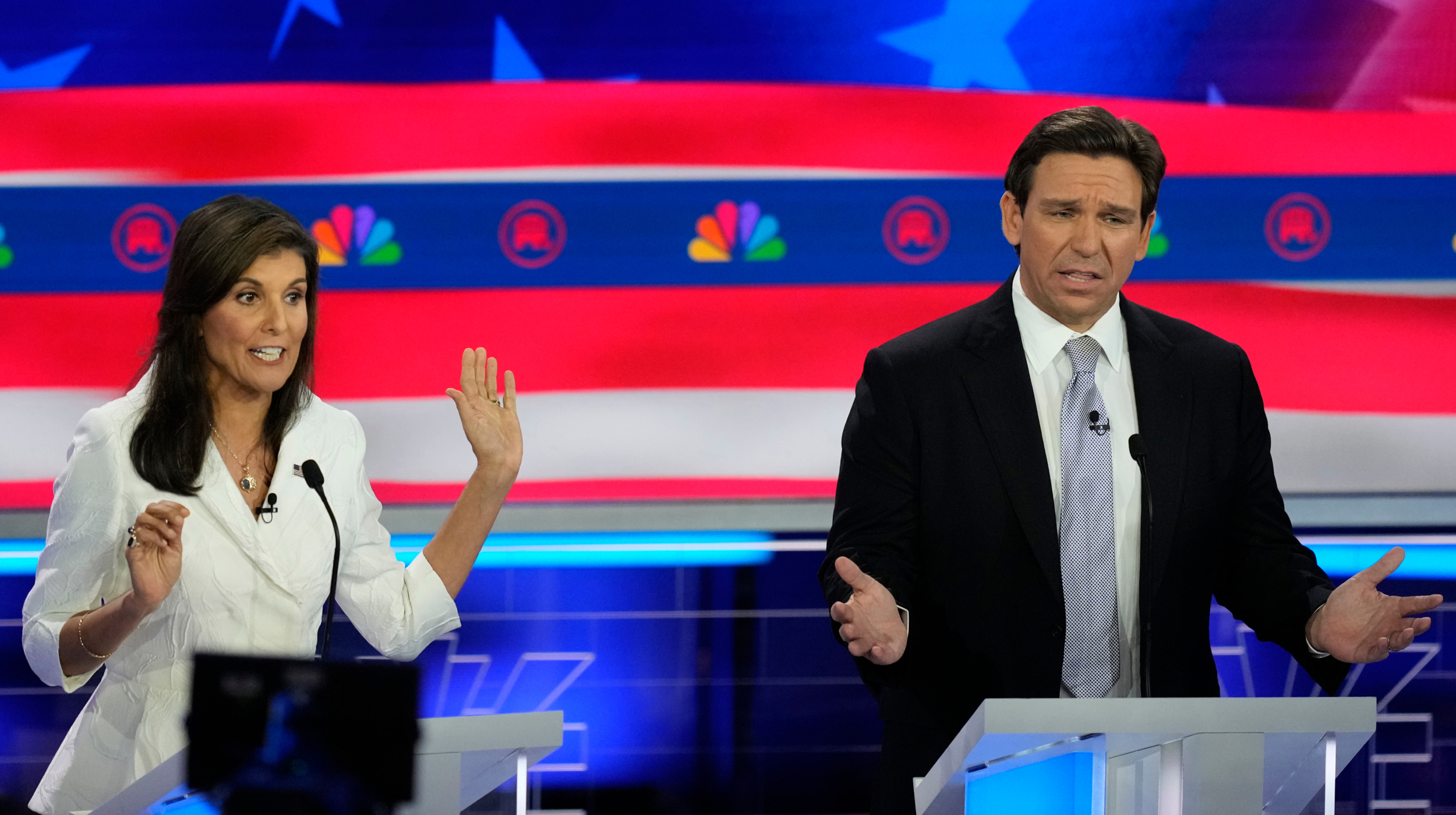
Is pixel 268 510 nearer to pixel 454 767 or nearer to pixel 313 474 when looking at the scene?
pixel 313 474

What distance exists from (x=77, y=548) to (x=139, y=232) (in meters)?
1.68

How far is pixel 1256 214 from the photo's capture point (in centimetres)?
350

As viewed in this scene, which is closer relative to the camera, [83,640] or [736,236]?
[83,640]

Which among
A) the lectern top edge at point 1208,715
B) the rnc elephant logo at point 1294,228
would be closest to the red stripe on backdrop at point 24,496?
the lectern top edge at point 1208,715

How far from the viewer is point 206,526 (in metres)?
2.15

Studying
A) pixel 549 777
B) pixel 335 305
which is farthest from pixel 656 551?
pixel 335 305

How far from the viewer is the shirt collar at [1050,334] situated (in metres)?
2.24

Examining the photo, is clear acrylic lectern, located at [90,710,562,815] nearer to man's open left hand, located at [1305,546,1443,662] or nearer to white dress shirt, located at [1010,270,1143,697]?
white dress shirt, located at [1010,270,1143,697]

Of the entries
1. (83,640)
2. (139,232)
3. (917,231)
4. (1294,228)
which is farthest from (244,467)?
(1294,228)

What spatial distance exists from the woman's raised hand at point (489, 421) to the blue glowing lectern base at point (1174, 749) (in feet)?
3.72

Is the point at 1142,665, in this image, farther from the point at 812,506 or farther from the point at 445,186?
the point at 445,186

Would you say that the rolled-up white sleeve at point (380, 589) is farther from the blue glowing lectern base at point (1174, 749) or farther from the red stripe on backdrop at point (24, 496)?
the red stripe on backdrop at point (24, 496)

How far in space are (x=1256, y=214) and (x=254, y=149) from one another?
2.34 m

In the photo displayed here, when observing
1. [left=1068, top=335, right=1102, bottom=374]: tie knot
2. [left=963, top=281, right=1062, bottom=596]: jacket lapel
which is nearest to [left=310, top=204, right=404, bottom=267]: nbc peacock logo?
[left=963, top=281, right=1062, bottom=596]: jacket lapel
